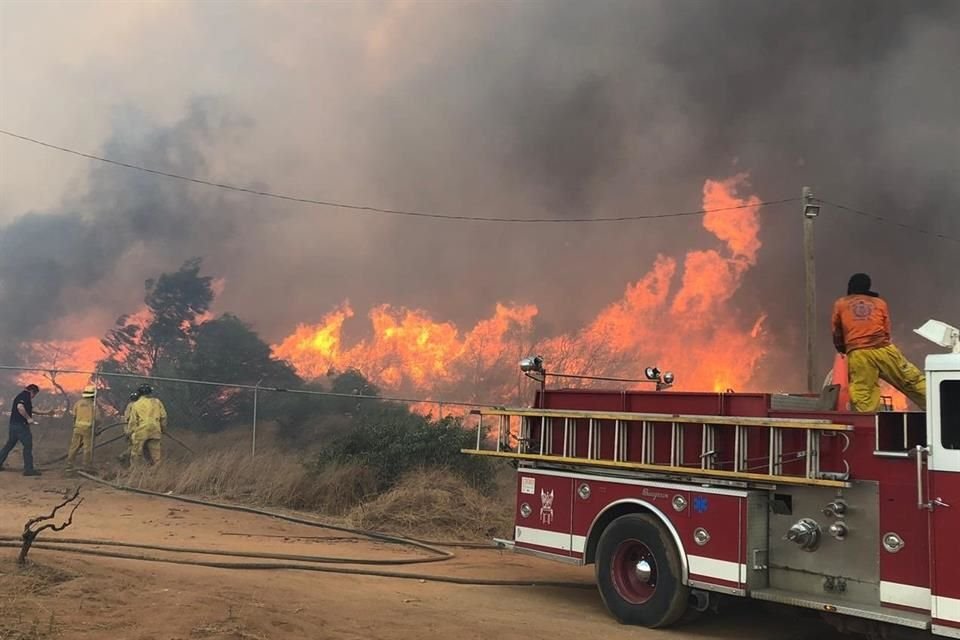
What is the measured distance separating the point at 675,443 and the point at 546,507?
5.64 feet

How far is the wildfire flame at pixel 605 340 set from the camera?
23000mm

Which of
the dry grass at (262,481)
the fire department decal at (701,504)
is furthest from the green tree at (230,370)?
the fire department decal at (701,504)

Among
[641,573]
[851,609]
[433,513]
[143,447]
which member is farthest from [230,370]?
[851,609]

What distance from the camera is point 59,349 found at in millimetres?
26906

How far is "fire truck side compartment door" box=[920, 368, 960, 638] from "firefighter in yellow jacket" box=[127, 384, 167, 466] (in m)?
13.6

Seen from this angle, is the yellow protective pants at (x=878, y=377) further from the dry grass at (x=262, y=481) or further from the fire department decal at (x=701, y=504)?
the dry grass at (x=262, y=481)

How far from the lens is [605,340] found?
2425cm

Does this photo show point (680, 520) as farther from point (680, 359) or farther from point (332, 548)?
point (680, 359)

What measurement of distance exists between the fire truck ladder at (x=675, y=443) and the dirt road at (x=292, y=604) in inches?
57.7

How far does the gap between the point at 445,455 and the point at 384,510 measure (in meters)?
2.16

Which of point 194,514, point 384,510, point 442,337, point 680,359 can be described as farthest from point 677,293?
point 194,514

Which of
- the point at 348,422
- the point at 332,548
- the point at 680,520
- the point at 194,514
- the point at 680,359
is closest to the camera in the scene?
the point at 680,520

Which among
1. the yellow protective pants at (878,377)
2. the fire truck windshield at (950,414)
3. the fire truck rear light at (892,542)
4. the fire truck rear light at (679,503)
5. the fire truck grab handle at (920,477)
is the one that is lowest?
the fire truck rear light at (892,542)

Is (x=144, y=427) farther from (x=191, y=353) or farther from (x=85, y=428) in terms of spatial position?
(x=191, y=353)
